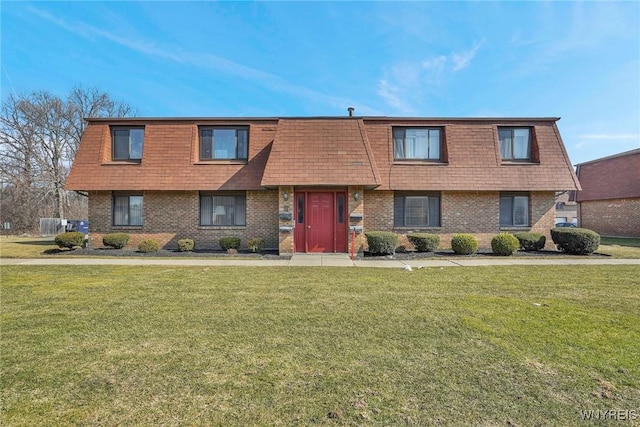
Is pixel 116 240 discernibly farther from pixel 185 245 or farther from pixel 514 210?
pixel 514 210

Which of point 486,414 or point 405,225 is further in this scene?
point 405,225

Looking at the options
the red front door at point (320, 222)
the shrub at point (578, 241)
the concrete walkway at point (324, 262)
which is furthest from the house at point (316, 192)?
the concrete walkway at point (324, 262)

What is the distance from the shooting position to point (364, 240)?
13.1 meters

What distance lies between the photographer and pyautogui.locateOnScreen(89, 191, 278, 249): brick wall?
1425 centimetres

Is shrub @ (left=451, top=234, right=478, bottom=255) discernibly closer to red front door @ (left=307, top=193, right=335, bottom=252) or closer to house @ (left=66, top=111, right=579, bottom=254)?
house @ (left=66, top=111, right=579, bottom=254)

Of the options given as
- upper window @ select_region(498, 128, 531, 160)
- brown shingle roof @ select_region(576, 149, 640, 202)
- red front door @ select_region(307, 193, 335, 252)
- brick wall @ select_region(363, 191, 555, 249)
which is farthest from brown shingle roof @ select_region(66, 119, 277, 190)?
brown shingle roof @ select_region(576, 149, 640, 202)

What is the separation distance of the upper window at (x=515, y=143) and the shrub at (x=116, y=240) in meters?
17.1

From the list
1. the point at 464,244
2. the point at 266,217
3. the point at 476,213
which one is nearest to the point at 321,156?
the point at 266,217

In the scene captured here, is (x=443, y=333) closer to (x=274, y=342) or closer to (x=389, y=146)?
(x=274, y=342)

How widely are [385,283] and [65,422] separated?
20.6ft

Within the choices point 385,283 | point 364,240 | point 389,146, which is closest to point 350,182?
point 364,240

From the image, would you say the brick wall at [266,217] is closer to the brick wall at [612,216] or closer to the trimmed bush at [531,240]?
the trimmed bush at [531,240]

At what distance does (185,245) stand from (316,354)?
10.9 meters

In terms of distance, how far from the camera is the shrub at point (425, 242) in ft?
42.4
